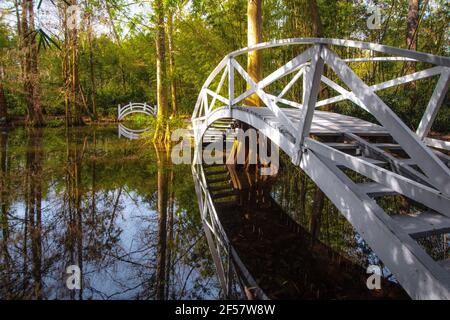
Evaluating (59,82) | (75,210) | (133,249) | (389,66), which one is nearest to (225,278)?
(133,249)

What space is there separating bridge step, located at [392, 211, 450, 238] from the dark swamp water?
0.69 meters

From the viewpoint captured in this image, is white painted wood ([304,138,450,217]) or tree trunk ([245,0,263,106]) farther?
tree trunk ([245,0,263,106])

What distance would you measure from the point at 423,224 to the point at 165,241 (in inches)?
107

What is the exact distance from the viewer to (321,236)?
3.84 metres

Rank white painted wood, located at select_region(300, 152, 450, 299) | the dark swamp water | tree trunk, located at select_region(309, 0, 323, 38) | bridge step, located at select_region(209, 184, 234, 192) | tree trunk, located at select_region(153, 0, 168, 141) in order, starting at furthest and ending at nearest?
tree trunk, located at select_region(153, 0, 168, 141) < tree trunk, located at select_region(309, 0, 323, 38) < bridge step, located at select_region(209, 184, 234, 192) < the dark swamp water < white painted wood, located at select_region(300, 152, 450, 299)

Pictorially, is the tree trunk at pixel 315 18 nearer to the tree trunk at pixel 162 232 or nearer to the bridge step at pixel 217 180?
the bridge step at pixel 217 180

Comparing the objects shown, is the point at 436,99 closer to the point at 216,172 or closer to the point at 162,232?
the point at 162,232

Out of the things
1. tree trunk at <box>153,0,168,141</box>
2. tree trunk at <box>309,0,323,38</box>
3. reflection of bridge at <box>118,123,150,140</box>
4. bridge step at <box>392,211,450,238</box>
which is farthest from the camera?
reflection of bridge at <box>118,123,150,140</box>

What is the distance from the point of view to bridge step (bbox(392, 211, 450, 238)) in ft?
7.47

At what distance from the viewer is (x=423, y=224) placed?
2395mm

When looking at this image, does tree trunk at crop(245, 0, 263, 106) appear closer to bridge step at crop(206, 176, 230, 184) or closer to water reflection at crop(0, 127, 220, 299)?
bridge step at crop(206, 176, 230, 184)

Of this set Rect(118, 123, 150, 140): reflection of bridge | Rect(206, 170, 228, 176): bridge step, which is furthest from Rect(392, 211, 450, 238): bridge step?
Rect(118, 123, 150, 140): reflection of bridge

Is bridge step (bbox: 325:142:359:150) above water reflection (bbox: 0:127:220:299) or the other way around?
above

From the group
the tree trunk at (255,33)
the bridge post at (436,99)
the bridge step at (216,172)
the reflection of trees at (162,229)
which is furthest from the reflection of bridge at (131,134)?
the bridge post at (436,99)
